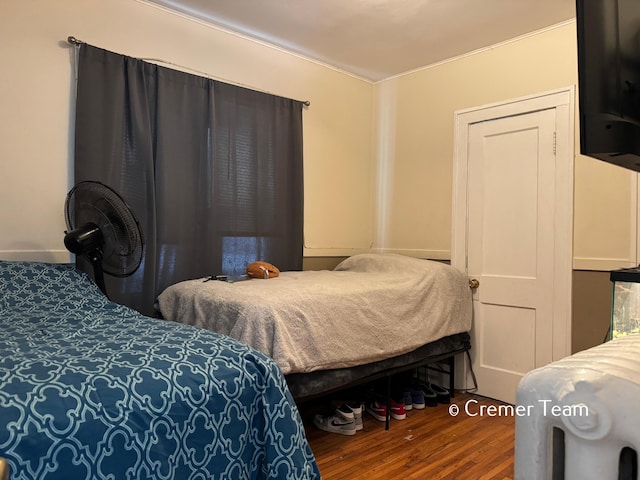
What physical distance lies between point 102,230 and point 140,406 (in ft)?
3.99

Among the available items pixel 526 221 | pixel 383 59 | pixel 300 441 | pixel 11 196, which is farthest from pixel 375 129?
pixel 300 441

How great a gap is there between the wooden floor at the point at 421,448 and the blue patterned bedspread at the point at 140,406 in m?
0.82

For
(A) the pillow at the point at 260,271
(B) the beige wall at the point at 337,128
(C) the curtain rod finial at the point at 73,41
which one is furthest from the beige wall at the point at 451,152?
(C) the curtain rod finial at the point at 73,41

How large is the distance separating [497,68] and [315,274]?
1.88 metres

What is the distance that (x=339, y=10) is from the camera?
268cm

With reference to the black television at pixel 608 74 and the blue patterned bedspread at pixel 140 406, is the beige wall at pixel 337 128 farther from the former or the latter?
the black television at pixel 608 74

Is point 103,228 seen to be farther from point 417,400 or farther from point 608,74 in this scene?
point 417,400

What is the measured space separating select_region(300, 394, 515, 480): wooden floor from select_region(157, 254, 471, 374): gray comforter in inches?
17.6

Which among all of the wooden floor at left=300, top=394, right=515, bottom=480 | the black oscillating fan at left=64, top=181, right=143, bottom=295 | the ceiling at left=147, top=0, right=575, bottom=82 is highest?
the ceiling at left=147, top=0, right=575, bottom=82

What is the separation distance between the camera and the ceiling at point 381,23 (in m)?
2.61

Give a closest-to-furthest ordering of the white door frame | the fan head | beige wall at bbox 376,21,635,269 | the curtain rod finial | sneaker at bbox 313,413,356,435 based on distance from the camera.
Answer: the fan head
the curtain rod finial
sneaker at bbox 313,413,356,435
beige wall at bbox 376,21,635,269
the white door frame

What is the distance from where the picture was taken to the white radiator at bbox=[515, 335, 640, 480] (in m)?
0.80

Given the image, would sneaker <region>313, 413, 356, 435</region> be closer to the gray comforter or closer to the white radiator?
the gray comforter

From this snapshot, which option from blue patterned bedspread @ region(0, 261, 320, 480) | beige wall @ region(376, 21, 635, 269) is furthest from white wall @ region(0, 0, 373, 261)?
blue patterned bedspread @ region(0, 261, 320, 480)
